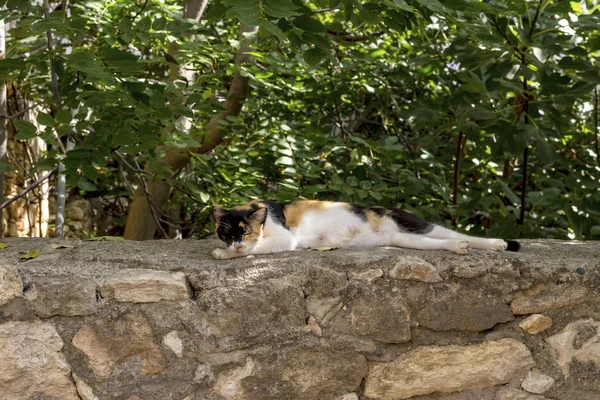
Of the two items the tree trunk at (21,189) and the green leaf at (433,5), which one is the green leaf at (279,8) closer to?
the green leaf at (433,5)

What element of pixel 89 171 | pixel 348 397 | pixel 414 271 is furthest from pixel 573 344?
pixel 89 171

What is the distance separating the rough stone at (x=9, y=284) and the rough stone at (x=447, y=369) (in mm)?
1312

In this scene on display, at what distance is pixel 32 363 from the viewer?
2424 millimetres

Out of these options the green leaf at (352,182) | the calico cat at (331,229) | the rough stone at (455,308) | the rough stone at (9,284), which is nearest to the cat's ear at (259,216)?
the calico cat at (331,229)

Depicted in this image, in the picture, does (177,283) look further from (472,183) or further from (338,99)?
(472,183)

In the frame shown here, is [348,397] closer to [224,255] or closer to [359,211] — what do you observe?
[224,255]

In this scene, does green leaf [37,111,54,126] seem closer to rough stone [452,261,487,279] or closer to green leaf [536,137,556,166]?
rough stone [452,261,487,279]

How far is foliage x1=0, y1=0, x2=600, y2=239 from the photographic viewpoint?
3.18 metres

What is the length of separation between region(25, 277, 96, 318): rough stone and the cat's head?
59cm

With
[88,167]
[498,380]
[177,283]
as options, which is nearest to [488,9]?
[498,380]

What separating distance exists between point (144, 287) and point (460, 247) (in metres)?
1.25

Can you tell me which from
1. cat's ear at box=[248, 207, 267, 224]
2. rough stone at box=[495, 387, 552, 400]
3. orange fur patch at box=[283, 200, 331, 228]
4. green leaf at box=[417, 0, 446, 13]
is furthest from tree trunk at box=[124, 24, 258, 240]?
rough stone at box=[495, 387, 552, 400]

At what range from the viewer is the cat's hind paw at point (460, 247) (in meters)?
2.83

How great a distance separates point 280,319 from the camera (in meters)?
2.61
